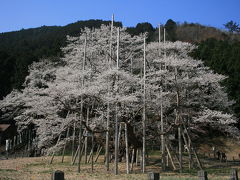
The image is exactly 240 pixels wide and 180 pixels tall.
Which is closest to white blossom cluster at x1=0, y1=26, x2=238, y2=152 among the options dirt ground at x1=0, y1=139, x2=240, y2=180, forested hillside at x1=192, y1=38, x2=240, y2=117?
dirt ground at x1=0, y1=139, x2=240, y2=180

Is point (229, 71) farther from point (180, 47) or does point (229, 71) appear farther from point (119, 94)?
point (119, 94)

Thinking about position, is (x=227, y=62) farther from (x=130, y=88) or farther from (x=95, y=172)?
(x=95, y=172)

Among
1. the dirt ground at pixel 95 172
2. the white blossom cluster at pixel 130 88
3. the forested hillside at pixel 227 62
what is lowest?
the dirt ground at pixel 95 172

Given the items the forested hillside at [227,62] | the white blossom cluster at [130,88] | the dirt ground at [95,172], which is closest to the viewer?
the dirt ground at [95,172]

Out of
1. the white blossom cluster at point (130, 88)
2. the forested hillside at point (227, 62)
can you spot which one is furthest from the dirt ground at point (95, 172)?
the forested hillside at point (227, 62)

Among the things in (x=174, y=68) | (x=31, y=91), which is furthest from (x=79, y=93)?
(x=31, y=91)

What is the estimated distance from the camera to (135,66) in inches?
803

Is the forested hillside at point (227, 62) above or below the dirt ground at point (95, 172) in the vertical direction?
above

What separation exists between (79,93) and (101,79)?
4.33 ft

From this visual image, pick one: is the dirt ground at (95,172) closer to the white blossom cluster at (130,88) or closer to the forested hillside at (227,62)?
the white blossom cluster at (130,88)

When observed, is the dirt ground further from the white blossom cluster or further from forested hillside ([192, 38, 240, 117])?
forested hillside ([192, 38, 240, 117])

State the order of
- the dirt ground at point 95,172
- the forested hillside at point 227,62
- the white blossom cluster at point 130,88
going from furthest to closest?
the forested hillside at point 227,62 < the white blossom cluster at point 130,88 < the dirt ground at point 95,172

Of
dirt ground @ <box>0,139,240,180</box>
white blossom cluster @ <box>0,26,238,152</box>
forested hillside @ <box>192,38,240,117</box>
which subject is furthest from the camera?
forested hillside @ <box>192,38,240,117</box>

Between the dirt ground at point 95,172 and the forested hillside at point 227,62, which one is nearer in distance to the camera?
the dirt ground at point 95,172
